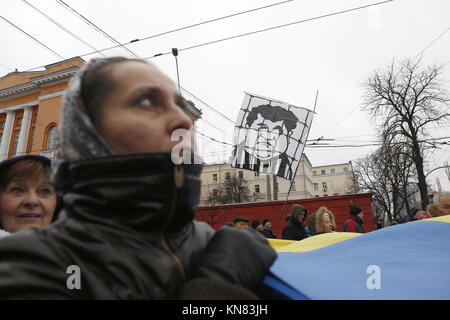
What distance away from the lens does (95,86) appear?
2.27ft

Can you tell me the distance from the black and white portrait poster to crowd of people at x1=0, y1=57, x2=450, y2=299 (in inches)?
182

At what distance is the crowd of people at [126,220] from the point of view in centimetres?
52

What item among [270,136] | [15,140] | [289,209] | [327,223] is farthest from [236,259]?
[15,140]

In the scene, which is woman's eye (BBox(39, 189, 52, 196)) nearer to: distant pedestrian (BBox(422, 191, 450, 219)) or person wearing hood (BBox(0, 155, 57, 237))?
person wearing hood (BBox(0, 155, 57, 237))

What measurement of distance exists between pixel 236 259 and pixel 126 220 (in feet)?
0.78

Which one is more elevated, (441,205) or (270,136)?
(270,136)

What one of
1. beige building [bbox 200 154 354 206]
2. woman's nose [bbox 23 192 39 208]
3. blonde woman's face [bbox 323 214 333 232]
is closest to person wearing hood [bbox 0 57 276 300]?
woman's nose [bbox 23 192 39 208]

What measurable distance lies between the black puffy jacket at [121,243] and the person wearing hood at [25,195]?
82 centimetres

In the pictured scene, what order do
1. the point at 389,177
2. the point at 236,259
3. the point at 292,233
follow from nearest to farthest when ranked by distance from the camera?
the point at 236,259 < the point at 292,233 < the point at 389,177

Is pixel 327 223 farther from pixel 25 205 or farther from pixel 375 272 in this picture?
Result: pixel 25 205

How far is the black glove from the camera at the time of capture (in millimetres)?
577
